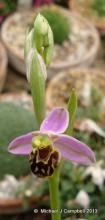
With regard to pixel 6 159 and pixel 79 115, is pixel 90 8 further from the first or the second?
pixel 6 159

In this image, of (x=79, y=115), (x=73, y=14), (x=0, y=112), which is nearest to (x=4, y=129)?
(x=0, y=112)

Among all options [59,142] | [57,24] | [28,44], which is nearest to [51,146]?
[59,142]

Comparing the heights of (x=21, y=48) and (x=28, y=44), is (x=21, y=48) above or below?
below

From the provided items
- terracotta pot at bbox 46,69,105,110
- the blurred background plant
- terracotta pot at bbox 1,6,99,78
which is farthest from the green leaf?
the blurred background plant

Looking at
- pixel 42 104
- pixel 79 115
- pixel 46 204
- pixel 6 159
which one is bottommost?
pixel 46 204

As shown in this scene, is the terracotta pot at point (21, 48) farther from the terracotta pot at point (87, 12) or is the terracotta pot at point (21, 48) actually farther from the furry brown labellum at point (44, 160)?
the furry brown labellum at point (44, 160)

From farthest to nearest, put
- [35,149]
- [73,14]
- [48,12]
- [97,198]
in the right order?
[73,14] → [48,12] → [97,198] → [35,149]

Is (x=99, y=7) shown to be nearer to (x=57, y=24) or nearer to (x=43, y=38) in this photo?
(x=57, y=24)

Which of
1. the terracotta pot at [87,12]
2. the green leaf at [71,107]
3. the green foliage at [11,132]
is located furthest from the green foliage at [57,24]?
the green leaf at [71,107]
